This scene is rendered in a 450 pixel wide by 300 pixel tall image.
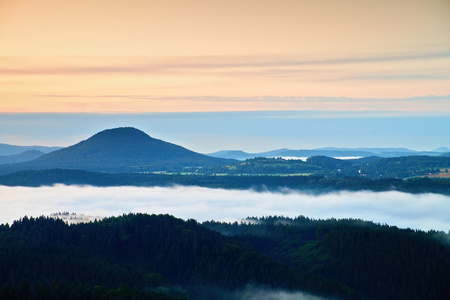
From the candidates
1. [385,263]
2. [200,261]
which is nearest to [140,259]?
[200,261]

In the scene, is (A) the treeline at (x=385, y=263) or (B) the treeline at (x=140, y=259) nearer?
(B) the treeline at (x=140, y=259)

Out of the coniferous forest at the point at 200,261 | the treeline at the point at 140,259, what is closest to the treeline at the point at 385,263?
the coniferous forest at the point at 200,261

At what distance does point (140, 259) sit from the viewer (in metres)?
180

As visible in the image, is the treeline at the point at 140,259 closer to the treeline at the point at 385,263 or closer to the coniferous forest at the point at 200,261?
the coniferous forest at the point at 200,261

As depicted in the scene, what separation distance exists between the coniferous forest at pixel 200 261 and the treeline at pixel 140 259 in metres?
0.24

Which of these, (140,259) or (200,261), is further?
(140,259)

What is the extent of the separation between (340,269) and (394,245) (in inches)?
639

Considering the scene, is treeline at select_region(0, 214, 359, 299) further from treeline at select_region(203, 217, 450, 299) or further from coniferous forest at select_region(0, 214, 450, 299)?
treeline at select_region(203, 217, 450, 299)

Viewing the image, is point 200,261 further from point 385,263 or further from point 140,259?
point 385,263

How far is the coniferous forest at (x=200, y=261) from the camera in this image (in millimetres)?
145375

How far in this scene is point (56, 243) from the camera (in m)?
164

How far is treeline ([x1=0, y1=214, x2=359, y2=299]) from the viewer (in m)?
141

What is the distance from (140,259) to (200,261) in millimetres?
16489

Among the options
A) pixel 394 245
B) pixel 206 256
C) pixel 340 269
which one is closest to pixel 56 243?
pixel 206 256
